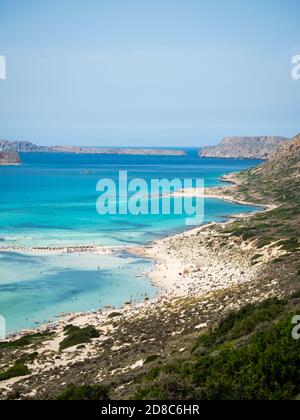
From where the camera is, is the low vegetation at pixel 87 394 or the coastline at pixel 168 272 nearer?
the low vegetation at pixel 87 394

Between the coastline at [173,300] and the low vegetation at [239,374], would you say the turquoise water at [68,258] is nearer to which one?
the coastline at [173,300]

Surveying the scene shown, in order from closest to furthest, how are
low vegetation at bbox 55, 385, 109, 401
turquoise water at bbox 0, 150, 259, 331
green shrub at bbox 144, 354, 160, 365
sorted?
low vegetation at bbox 55, 385, 109, 401 → green shrub at bbox 144, 354, 160, 365 → turquoise water at bbox 0, 150, 259, 331

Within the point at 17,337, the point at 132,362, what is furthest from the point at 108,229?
the point at 132,362

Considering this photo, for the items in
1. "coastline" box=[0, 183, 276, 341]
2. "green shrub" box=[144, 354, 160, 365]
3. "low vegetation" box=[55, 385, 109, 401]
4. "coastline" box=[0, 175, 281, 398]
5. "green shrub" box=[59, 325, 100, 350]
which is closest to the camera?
"low vegetation" box=[55, 385, 109, 401]

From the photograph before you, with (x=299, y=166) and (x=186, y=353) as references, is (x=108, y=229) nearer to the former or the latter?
(x=186, y=353)

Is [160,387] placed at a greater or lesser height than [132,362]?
greater

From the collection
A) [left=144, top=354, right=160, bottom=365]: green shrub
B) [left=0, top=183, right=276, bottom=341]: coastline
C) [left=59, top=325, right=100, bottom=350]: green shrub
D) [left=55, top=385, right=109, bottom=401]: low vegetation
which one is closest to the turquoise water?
[left=0, top=183, right=276, bottom=341]: coastline

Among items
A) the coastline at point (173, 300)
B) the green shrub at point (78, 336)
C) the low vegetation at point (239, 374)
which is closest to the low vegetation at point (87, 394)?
the low vegetation at point (239, 374)

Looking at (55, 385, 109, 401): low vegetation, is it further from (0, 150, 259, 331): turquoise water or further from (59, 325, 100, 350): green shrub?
(0, 150, 259, 331): turquoise water

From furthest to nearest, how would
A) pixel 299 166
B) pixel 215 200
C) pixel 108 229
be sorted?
pixel 299 166 < pixel 215 200 < pixel 108 229
